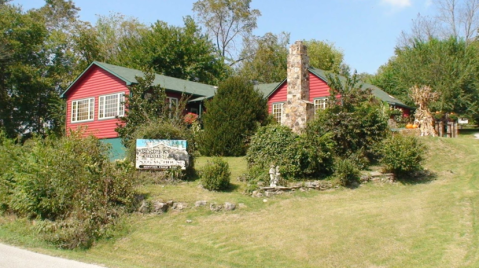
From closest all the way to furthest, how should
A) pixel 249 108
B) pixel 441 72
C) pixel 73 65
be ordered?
pixel 249 108 < pixel 441 72 < pixel 73 65

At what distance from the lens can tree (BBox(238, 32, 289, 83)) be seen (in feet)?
160

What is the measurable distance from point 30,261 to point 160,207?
4.19m

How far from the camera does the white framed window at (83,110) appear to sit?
86.7ft

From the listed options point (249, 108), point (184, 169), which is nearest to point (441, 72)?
point (249, 108)

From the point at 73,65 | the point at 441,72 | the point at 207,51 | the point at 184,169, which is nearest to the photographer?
the point at 184,169

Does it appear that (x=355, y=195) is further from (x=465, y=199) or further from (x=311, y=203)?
(x=465, y=199)

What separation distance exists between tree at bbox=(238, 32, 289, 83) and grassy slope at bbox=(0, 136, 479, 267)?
34762 mm

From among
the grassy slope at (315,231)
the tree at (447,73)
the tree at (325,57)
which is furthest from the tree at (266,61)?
the grassy slope at (315,231)

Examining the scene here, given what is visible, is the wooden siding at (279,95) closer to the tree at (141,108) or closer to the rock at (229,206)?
the tree at (141,108)

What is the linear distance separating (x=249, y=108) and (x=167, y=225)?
32.7 ft

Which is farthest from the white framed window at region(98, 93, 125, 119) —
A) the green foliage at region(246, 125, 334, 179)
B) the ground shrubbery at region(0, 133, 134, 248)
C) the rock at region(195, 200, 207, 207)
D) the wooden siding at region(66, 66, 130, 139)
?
the rock at region(195, 200, 207, 207)

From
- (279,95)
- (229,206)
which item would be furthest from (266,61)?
(229,206)

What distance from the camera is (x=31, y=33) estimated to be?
1358 inches

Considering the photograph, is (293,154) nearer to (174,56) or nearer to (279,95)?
(279,95)
